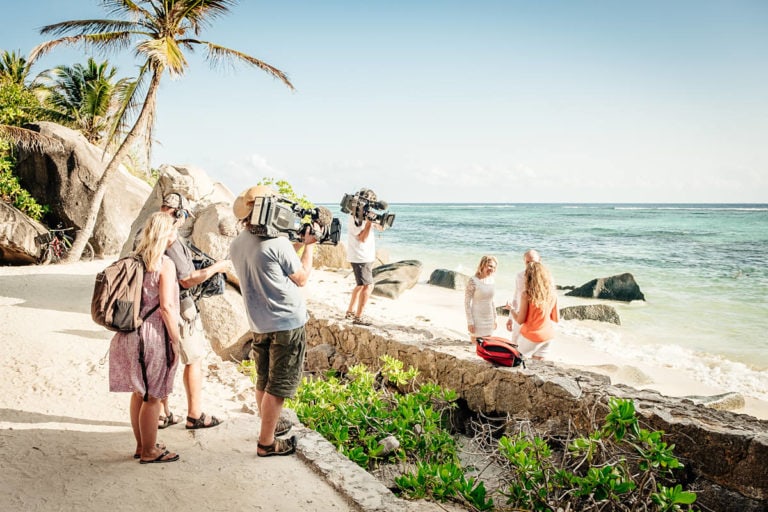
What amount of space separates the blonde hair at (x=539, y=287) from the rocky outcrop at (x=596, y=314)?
22.4 ft

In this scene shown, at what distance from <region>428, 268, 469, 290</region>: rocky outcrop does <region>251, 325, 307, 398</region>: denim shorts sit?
12.0 m

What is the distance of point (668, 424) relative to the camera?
3.52 metres

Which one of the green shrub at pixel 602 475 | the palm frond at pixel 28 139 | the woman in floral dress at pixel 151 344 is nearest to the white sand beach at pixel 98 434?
the woman in floral dress at pixel 151 344

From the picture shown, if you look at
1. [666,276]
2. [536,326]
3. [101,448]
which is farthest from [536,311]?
[666,276]

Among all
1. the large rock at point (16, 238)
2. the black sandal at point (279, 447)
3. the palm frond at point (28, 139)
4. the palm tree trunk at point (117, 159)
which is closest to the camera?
the black sandal at point (279, 447)

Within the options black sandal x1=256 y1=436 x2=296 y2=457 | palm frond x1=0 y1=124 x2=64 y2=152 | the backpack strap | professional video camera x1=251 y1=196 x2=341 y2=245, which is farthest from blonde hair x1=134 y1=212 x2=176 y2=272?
palm frond x1=0 y1=124 x2=64 y2=152

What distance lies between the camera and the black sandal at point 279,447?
11.1 ft

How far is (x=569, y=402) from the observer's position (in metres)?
4.11

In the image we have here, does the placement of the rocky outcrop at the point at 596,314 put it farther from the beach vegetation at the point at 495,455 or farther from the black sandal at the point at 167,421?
the black sandal at the point at 167,421

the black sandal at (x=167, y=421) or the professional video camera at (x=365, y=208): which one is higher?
the professional video camera at (x=365, y=208)

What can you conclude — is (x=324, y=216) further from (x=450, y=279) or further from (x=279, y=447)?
(x=450, y=279)

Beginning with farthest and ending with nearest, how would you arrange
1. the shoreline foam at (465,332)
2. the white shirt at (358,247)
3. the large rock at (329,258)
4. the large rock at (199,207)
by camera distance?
the large rock at (329,258) < the large rock at (199,207) < the shoreline foam at (465,332) < the white shirt at (358,247)

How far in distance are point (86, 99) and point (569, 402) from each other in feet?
91.6

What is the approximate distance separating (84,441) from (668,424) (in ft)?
14.3
